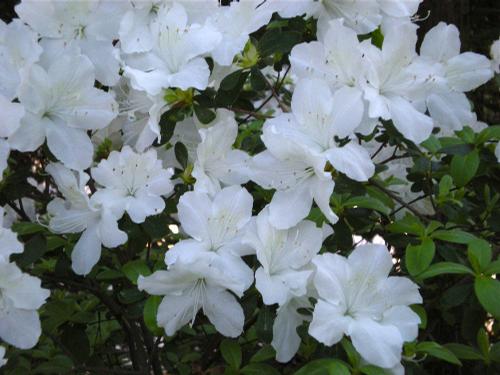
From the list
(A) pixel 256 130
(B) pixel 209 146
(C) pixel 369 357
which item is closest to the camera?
(C) pixel 369 357

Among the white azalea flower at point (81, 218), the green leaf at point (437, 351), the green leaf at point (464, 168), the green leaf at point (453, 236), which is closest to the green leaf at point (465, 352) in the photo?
the green leaf at point (437, 351)

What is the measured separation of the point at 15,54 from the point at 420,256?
858mm

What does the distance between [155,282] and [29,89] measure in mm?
420

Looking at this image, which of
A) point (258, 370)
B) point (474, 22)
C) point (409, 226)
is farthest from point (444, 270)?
point (474, 22)

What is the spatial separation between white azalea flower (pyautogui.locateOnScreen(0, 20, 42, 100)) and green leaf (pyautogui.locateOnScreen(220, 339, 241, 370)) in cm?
66

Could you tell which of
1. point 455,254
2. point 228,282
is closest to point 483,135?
point 455,254

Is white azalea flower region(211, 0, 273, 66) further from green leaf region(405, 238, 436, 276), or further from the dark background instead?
the dark background

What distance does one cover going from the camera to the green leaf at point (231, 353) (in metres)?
1.64

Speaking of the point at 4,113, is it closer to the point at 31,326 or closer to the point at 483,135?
the point at 31,326

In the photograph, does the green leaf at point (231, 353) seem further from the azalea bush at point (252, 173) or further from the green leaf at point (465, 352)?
the green leaf at point (465, 352)

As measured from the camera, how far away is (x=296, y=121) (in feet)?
4.76

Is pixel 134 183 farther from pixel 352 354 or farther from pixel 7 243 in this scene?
pixel 352 354

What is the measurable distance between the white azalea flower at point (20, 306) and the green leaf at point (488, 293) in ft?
2.60

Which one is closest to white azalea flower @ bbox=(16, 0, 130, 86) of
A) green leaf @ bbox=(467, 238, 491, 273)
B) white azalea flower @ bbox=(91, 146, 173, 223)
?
white azalea flower @ bbox=(91, 146, 173, 223)
